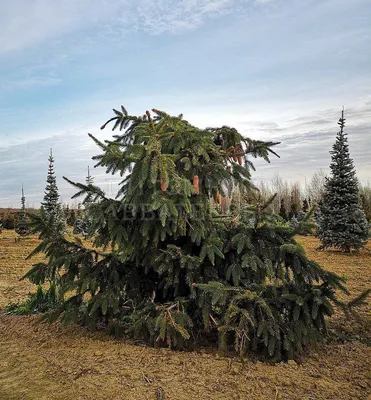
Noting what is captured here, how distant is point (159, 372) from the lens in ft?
9.35

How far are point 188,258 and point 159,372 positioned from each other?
99 centimetres

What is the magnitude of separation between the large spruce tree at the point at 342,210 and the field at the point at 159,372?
897cm

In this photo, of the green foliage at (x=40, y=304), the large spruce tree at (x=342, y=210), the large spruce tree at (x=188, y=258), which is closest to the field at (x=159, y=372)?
the large spruce tree at (x=188, y=258)

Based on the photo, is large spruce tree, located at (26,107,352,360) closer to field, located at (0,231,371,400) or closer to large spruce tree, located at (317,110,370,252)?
field, located at (0,231,371,400)

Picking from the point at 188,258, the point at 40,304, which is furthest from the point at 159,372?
the point at 40,304

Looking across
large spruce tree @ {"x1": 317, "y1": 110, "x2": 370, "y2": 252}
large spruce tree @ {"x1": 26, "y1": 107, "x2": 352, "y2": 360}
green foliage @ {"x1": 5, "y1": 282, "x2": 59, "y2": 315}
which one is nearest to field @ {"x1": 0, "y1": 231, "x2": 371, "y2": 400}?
large spruce tree @ {"x1": 26, "y1": 107, "x2": 352, "y2": 360}

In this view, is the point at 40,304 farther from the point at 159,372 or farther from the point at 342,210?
the point at 342,210

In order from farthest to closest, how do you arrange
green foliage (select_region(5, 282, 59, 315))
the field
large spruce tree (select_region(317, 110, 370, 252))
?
large spruce tree (select_region(317, 110, 370, 252)), green foliage (select_region(5, 282, 59, 315)), the field

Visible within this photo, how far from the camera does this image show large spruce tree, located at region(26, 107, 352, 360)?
3.21 metres

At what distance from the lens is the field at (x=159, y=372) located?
2.59 metres

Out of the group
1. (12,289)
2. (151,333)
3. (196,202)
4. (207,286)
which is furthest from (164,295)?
(12,289)

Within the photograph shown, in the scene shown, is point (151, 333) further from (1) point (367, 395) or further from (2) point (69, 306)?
(1) point (367, 395)

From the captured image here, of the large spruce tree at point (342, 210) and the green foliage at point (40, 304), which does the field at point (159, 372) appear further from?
the large spruce tree at point (342, 210)

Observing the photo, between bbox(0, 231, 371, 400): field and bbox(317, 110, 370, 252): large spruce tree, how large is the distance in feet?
29.4
